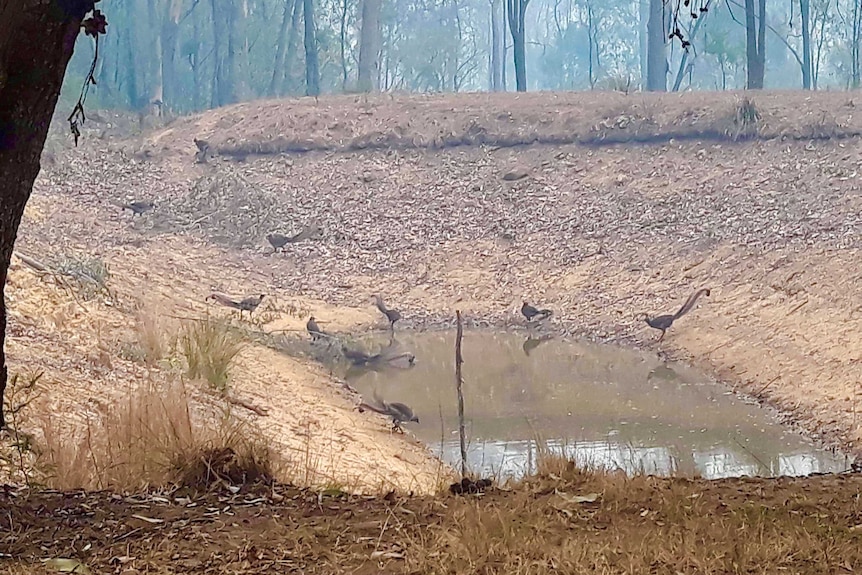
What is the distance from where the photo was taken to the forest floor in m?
3.52

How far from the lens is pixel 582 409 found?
1146cm

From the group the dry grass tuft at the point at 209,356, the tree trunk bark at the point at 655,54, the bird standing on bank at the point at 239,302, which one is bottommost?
the dry grass tuft at the point at 209,356

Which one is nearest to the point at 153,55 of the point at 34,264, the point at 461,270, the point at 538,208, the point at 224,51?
the point at 224,51

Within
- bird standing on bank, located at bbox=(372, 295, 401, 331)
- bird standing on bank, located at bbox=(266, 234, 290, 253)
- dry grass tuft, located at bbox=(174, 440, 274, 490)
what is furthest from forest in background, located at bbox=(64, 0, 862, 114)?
dry grass tuft, located at bbox=(174, 440, 274, 490)

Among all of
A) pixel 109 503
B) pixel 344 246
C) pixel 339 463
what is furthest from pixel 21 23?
pixel 344 246

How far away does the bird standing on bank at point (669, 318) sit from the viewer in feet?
47.2

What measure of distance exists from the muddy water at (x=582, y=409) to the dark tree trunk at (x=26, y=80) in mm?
4914

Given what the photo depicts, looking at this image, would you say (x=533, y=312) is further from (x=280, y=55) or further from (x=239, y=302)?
(x=280, y=55)

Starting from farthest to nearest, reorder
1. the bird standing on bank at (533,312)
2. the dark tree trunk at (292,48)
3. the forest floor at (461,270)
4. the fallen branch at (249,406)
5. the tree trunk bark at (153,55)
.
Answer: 1. the dark tree trunk at (292,48)
2. the tree trunk bark at (153,55)
3. the bird standing on bank at (533,312)
4. the fallen branch at (249,406)
5. the forest floor at (461,270)

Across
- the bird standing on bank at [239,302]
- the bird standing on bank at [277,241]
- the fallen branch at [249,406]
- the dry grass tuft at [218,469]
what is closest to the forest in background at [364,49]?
the bird standing on bank at [277,241]

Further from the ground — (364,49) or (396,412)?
(364,49)

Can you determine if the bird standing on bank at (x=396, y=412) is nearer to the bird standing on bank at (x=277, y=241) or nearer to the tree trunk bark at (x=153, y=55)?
the bird standing on bank at (x=277, y=241)

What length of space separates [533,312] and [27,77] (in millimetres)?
12908

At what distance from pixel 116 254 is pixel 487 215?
7399mm
